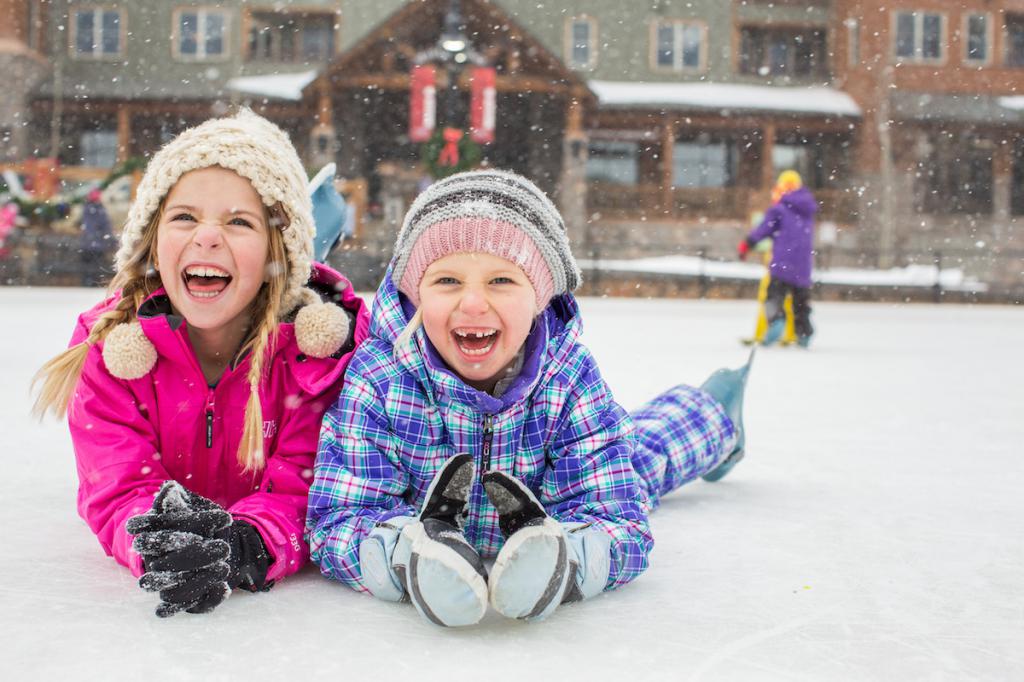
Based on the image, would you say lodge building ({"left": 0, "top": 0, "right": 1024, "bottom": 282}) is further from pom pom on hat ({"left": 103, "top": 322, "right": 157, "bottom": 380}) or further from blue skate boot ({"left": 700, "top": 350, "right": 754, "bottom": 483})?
pom pom on hat ({"left": 103, "top": 322, "right": 157, "bottom": 380})

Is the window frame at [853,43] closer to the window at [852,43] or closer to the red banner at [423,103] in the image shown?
the window at [852,43]

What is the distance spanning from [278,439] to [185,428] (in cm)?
18

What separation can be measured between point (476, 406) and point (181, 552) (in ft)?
1.74

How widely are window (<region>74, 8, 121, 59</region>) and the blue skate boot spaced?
22170 millimetres

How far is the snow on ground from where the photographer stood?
1396mm

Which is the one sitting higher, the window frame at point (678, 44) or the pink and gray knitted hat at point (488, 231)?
the window frame at point (678, 44)

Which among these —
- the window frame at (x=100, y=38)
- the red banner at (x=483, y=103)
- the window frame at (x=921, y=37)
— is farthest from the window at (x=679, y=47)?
the window frame at (x=100, y=38)

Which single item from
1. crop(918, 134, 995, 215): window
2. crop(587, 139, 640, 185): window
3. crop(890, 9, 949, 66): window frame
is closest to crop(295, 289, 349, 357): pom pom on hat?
crop(587, 139, 640, 185): window

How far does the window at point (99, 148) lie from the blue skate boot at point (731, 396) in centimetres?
2157

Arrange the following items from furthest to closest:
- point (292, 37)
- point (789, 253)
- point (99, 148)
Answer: point (292, 37)
point (99, 148)
point (789, 253)

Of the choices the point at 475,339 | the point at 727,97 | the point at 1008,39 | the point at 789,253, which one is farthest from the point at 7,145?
the point at 1008,39

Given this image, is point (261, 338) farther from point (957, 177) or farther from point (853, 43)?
point (957, 177)

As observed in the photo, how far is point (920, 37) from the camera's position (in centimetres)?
2258

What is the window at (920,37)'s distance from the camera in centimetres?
2250
